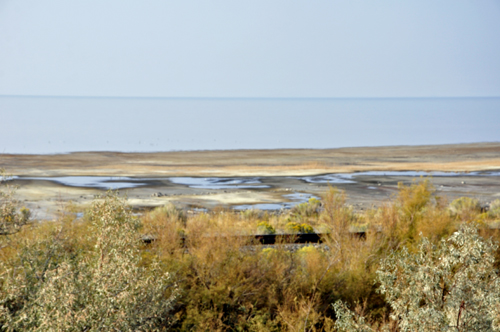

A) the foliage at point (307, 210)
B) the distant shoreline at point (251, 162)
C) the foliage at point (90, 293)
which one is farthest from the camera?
the distant shoreline at point (251, 162)

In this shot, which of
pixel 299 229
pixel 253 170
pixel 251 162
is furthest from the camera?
pixel 251 162

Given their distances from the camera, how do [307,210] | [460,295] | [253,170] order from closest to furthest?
[460,295] < [307,210] < [253,170]

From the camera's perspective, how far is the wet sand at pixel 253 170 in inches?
1017

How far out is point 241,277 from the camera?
9.48 m

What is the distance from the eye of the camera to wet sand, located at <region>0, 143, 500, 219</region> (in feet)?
84.7

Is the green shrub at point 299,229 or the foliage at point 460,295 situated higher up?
the foliage at point 460,295

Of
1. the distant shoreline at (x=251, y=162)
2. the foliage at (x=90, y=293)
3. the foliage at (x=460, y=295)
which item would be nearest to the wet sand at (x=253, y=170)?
the distant shoreline at (x=251, y=162)

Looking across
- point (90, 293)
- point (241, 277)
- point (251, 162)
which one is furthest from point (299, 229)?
point (251, 162)

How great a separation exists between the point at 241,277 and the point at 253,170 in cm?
2875

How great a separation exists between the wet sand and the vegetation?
10182 mm

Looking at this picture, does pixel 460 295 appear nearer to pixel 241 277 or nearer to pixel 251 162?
pixel 241 277

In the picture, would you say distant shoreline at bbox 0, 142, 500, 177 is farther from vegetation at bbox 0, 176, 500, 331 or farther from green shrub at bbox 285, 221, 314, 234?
vegetation at bbox 0, 176, 500, 331

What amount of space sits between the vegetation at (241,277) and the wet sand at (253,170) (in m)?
10.2

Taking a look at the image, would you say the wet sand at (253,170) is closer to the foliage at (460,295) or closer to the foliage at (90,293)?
the foliage at (90,293)
